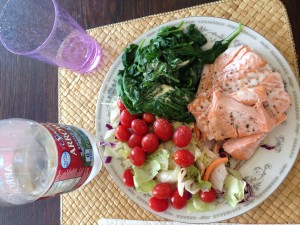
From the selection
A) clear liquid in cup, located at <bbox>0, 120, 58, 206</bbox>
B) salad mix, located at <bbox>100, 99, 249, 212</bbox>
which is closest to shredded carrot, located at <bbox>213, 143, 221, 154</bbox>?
salad mix, located at <bbox>100, 99, 249, 212</bbox>

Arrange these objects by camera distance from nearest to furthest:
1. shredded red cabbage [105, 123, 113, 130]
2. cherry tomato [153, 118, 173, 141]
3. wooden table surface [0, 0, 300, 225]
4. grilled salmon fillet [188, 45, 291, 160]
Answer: grilled salmon fillet [188, 45, 291, 160]
cherry tomato [153, 118, 173, 141]
shredded red cabbage [105, 123, 113, 130]
wooden table surface [0, 0, 300, 225]

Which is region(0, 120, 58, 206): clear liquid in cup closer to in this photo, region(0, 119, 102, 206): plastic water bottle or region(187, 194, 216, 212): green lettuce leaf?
region(0, 119, 102, 206): plastic water bottle

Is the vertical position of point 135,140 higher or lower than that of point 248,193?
lower

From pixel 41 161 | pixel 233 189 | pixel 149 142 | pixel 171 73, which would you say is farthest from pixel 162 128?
pixel 41 161

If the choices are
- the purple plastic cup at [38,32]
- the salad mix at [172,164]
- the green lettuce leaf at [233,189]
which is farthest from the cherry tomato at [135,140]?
the purple plastic cup at [38,32]

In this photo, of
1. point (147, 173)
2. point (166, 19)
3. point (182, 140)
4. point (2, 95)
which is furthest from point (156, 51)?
point (2, 95)

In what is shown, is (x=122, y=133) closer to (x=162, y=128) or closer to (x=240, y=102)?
(x=162, y=128)
